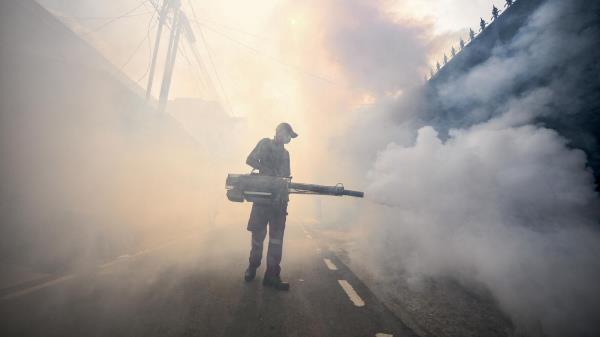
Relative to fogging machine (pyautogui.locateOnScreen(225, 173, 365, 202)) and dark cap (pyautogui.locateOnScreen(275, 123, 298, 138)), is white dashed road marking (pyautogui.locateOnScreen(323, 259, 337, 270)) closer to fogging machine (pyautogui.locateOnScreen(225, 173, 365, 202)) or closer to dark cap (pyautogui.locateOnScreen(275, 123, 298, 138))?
fogging machine (pyautogui.locateOnScreen(225, 173, 365, 202))

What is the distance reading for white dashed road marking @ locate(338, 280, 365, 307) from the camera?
3262 millimetres

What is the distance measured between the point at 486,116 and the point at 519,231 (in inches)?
390

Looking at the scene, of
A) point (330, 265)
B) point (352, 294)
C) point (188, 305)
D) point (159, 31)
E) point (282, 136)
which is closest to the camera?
point (188, 305)

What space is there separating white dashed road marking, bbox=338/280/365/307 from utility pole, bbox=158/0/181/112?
1215cm

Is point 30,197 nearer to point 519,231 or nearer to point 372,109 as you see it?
point 519,231

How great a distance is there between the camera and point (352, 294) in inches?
142

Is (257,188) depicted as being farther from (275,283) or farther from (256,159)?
(275,283)

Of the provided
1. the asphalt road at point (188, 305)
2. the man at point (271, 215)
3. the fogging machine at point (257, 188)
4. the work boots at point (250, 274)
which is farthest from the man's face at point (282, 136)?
the asphalt road at point (188, 305)

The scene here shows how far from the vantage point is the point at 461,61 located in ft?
58.7

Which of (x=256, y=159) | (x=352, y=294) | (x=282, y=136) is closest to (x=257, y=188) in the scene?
(x=256, y=159)

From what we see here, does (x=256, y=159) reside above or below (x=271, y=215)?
above

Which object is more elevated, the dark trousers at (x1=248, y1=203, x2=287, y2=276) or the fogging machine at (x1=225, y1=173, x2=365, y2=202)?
the fogging machine at (x1=225, y1=173, x2=365, y2=202)

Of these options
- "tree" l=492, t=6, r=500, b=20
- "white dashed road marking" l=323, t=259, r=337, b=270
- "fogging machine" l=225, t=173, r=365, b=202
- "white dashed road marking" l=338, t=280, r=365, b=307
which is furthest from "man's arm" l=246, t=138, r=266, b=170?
"tree" l=492, t=6, r=500, b=20

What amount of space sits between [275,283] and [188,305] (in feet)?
3.98
